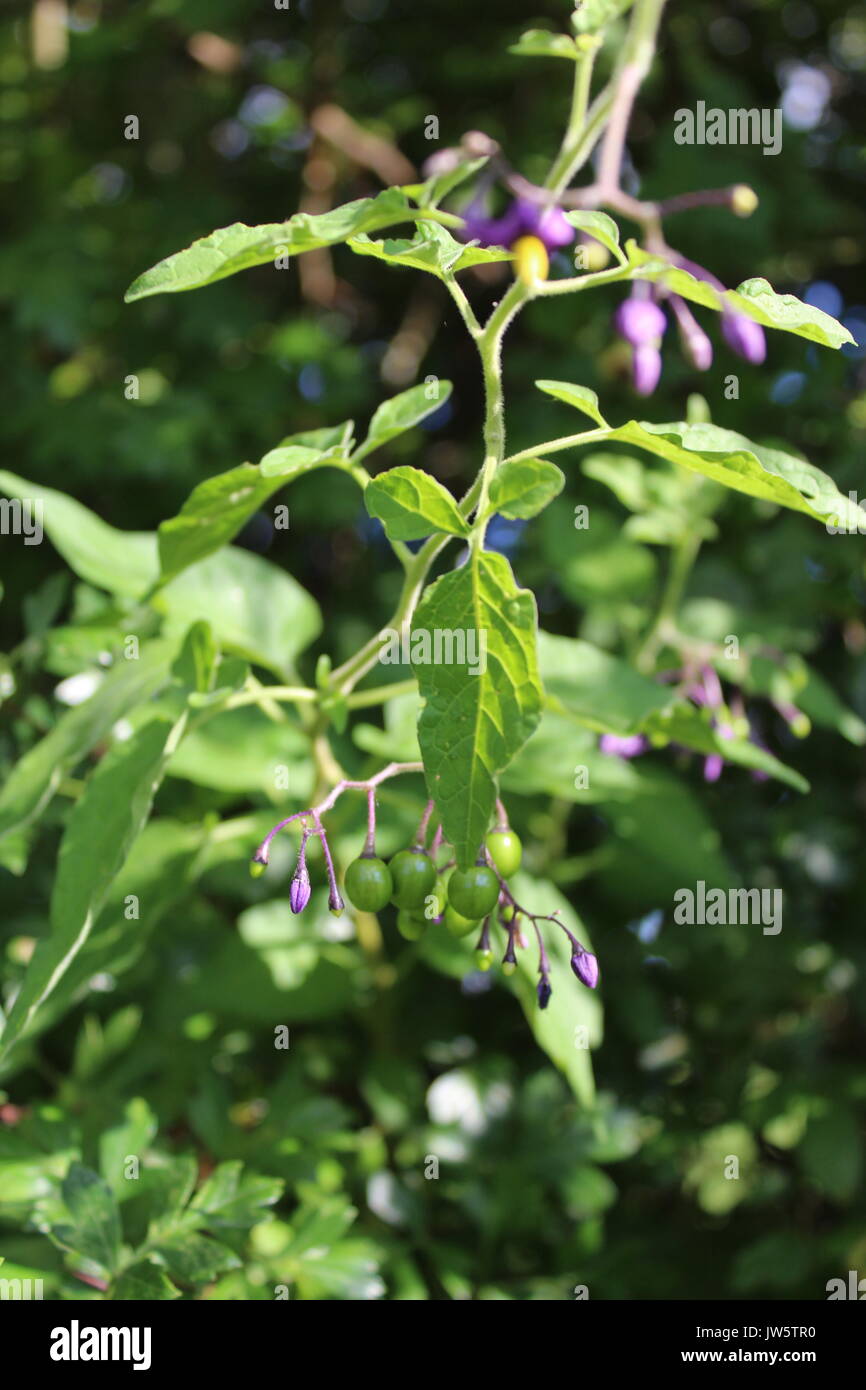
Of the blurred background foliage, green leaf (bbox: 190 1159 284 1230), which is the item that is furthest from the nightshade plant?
green leaf (bbox: 190 1159 284 1230)

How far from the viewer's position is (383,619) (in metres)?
1.98

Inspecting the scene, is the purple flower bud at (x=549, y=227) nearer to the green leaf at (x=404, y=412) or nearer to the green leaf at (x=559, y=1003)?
the green leaf at (x=404, y=412)

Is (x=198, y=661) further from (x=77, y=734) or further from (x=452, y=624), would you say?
(x=452, y=624)

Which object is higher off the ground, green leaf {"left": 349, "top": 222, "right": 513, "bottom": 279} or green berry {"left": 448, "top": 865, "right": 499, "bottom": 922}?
green leaf {"left": 349, "top": 222, "right": 513, "bottom": 279}

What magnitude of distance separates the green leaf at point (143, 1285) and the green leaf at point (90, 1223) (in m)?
0.02

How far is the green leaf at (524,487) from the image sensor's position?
0.91 m

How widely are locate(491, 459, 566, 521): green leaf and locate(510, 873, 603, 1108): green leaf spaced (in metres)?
0.46

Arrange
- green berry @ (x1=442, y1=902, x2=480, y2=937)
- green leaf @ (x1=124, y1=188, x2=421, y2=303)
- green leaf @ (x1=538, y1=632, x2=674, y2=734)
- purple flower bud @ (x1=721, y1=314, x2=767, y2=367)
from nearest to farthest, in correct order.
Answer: green leaf @ (x1=124, y1=188, x2=421, y2=303)
green berry @ (x1=442, y1=902, x2=480, y2=937)
green leaf @ (x1=538, y1=632, x2=674, y2=734)
purple flower bud @ (x1=721, y1=314, x2=767, y2=367)

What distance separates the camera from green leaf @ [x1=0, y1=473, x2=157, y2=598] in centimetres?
137

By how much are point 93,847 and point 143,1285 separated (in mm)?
392

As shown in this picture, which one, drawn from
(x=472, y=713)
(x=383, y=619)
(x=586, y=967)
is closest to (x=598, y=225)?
(x=472, y=713)

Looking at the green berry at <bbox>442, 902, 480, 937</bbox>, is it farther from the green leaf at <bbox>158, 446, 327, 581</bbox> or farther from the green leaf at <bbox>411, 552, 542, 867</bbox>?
the green leaf at <bbox>158, 446, 327, 581</bbox>
